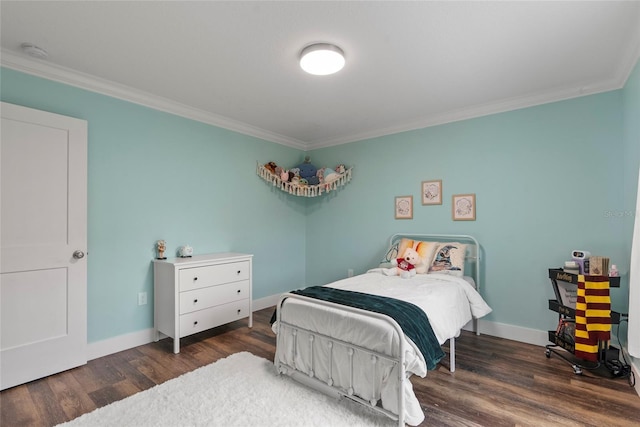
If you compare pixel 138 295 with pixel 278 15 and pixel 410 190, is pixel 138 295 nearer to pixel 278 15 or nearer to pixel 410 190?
pixel 278 15

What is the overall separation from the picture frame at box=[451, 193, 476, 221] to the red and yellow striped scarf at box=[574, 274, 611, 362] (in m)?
1.20

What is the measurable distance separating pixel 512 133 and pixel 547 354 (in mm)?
2152

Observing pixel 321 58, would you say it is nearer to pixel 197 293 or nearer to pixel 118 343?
pixel 197 293

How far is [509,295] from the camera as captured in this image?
10.7 feet

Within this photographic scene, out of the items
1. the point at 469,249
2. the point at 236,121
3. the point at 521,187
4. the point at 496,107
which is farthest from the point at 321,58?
the point at 469,249

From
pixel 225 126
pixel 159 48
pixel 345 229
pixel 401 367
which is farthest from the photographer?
pixel 345 229

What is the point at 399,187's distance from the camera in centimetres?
405

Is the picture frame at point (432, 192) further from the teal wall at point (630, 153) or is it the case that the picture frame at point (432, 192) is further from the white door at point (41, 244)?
the white door at point (41, 244)

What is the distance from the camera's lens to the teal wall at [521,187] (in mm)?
2811

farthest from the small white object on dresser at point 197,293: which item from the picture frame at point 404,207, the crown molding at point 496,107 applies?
the crown molding at point 496,107

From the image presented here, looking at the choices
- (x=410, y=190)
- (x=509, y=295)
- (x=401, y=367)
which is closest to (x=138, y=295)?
(x=401, y=367)

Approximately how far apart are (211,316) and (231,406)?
130cm

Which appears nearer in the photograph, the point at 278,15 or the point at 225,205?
the point at 278,15

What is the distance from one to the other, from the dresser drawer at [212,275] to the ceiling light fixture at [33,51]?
6.59 feet
